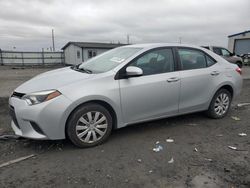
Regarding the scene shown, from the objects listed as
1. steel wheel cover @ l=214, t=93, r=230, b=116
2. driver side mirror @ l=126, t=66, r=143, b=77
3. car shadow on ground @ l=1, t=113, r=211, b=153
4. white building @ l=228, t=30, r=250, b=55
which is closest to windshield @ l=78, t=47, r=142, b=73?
driver side mirror @ l=126, t=66, r=143, b=77

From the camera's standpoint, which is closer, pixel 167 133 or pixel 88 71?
pixel 88 71

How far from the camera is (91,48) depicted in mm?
32219

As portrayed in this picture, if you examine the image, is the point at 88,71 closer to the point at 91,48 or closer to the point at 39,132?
the point at 39,132

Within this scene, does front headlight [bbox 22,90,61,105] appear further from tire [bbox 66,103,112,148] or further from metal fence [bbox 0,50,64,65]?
metal fence [bbox 0,50,64,65]

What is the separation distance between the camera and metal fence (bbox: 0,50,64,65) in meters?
34.2

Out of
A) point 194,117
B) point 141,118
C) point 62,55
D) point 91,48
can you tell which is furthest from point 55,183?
point 62,55

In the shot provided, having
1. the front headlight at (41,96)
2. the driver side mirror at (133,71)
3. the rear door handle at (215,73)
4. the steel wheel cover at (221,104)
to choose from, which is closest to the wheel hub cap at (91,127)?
the front headlight at (41,96)

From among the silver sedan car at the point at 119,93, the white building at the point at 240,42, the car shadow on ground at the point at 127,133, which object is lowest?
the car shadow on ground at the point at 127,133

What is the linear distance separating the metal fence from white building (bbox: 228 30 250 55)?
81.9ft

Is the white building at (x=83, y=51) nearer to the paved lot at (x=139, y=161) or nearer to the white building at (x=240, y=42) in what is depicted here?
the white building at (x=240, y=42)

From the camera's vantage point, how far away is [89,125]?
12.5 ft

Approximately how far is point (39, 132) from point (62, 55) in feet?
117

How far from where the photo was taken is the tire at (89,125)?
3.65m

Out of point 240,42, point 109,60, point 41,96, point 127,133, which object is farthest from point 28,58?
point 41,96
